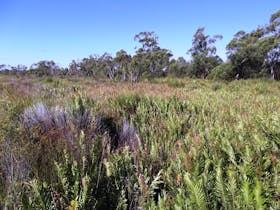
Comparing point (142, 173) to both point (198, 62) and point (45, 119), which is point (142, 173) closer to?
point (45, 119)

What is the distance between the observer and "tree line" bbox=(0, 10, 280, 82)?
1121 inches

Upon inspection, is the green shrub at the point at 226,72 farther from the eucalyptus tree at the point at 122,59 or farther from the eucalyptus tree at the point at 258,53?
the eucalyptus tree at the point at 122,59

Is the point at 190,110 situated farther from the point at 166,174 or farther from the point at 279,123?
the point at 166,174

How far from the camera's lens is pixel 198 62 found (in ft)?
129

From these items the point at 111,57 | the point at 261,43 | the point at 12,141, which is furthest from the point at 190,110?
the point at 111,57

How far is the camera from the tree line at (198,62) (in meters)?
28.5

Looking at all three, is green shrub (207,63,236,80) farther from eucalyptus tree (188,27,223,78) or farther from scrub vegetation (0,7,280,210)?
scrub vegetation (0,7,280,210)

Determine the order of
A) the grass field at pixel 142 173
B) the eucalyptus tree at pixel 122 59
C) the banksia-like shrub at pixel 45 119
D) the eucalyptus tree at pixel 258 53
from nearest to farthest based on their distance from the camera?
the grass field at pixel 142 173
the banksia-like shrub at pixel 45 119
the eucalyptus tree at pixel 258 53
the eucalyptus tree at pixel 122 59

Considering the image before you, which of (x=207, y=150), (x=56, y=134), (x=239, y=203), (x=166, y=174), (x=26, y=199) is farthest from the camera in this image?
(x=56, y=134)

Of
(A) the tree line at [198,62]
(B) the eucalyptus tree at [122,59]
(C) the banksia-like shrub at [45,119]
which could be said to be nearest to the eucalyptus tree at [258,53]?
(A) the tree line at [198,62]

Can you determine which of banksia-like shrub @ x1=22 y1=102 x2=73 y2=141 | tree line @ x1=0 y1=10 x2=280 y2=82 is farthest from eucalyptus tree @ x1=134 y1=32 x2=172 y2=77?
banksia-like shrub @ x1=22 y1=102 x2=73 y2=141

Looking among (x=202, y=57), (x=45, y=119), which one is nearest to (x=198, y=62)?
(x=202, y=57)

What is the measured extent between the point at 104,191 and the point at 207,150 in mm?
1003

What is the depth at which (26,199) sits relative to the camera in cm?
174
